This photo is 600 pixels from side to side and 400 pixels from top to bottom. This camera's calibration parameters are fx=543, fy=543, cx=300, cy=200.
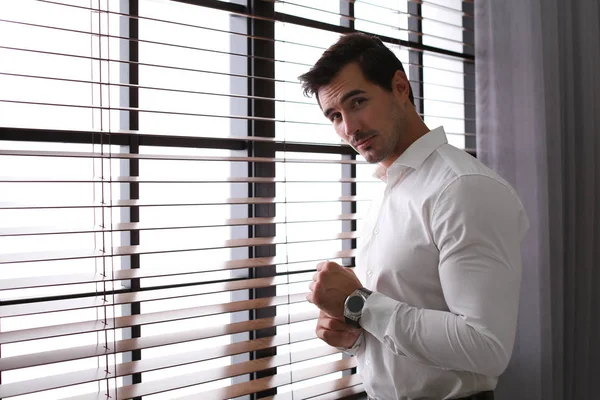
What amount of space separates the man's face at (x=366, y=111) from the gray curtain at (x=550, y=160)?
3.08ft

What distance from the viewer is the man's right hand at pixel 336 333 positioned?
1.22 m

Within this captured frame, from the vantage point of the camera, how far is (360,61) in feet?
4.11

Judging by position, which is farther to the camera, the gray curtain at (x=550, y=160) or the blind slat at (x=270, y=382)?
the gray curtain at (x=550, y=160)

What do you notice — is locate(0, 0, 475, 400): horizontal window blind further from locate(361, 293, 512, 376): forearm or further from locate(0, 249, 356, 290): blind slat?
locate(361, 293, 512, 376): forearm

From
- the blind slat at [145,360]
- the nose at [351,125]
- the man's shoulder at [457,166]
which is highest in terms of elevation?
the nose at [351,125]

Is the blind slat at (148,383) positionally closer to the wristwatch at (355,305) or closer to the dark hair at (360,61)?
the wristwatch at (355,305)

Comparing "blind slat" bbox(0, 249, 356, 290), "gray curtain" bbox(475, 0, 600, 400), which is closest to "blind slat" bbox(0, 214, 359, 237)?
"blind slat" bbox(0, 249, 356, 290)

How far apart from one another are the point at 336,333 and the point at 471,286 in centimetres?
38

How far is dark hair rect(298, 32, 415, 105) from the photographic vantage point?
1243 millimetres

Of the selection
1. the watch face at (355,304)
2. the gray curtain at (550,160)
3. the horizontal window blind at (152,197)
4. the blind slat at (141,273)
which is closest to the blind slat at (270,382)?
the horizontal window blind at (152,197)

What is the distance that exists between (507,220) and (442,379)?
371mm

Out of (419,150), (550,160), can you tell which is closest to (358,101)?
(419,150)

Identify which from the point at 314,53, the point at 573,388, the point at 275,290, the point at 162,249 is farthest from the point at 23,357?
the point at 573,388

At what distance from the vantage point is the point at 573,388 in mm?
2059
